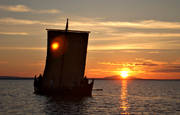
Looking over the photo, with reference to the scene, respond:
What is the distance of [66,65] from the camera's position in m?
59.3

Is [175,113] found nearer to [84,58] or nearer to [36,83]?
[84,58]

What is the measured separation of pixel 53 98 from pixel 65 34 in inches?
524

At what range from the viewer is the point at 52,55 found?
60594mm

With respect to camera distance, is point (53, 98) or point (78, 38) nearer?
point (53, 98)

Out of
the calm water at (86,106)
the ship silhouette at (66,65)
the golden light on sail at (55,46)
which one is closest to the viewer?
the calm water at (86,106)

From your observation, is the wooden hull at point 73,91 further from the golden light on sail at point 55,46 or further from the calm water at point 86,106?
the golden light on sail at point 55,46

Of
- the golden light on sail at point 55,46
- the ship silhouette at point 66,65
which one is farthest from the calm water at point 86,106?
the golden light on sail at point 55,46

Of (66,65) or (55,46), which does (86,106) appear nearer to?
(66,65)

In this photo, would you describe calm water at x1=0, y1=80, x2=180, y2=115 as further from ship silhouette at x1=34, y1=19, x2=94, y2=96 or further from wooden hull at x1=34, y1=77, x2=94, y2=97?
ship silhouette at x1=34, y1=19, x2=94, y2=96

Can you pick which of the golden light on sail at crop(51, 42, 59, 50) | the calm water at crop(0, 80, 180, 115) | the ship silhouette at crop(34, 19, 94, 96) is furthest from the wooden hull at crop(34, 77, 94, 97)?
the golden light on sail at crop(51, 42, 59, 50)

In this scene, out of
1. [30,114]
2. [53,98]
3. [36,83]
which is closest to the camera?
[30,114]

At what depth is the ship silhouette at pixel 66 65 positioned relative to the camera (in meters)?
58.4

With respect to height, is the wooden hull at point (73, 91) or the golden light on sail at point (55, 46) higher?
the golden light on sail at point (55, 46)

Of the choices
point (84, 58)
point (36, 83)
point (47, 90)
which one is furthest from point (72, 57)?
point (36, 83)
